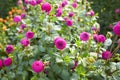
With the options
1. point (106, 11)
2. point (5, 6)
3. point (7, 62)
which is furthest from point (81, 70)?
point (5, 6)

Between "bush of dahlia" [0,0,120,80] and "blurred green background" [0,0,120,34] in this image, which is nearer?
"bush of dahlia" [0,0,120,80]

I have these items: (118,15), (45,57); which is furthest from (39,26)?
(118,15)

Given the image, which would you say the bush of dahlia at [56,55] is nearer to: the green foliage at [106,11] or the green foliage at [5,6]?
the green foliage at [106,11]

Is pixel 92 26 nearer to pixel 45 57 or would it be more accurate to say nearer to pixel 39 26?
pixel 39 26

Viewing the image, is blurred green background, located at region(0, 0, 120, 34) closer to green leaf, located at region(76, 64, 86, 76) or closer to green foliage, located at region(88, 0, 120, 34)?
green foliage, located at region(88, 0, 120, 34)

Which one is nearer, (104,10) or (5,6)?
(104,10)

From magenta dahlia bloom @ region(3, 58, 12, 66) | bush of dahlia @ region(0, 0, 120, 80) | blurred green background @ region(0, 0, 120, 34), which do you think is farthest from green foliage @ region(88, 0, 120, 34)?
magenta dahlia bloom @ region(3, 58, 12, 66)

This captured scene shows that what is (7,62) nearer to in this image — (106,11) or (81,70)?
(81,70)

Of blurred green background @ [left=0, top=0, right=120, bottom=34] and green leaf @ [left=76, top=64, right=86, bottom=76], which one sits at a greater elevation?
green leaf @ [left=76, top=64, right=86, bottom=76]

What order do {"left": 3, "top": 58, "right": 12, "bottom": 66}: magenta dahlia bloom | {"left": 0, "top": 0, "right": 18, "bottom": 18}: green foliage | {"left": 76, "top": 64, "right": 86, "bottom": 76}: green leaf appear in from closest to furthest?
{"left": 76, "top": 64, "right": 86, "bottom": 76}: green leaf → {"left": 3, "top": 58, "right": 12, "bottom": 66}: magenta dahlia bloom → {"left": 0, "top": 0, "right": 18, "bottom": 18}: green foliage

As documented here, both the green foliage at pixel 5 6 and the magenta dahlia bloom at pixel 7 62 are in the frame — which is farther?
the green foliage at pixel 5 6

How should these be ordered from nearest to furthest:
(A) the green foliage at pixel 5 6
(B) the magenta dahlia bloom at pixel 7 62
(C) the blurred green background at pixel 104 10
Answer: (B) the magenta dahlia bloom at pixel 7 62 < (C) the blurred green background at pixel 104 10 < (A) the green foliage at pixel 5 6

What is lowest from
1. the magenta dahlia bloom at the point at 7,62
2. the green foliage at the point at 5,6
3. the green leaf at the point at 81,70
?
the green foliage at the point at 5,6

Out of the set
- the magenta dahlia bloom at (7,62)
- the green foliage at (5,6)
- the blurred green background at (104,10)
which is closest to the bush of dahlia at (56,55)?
the magenta dahlia bloom at (7,62)
